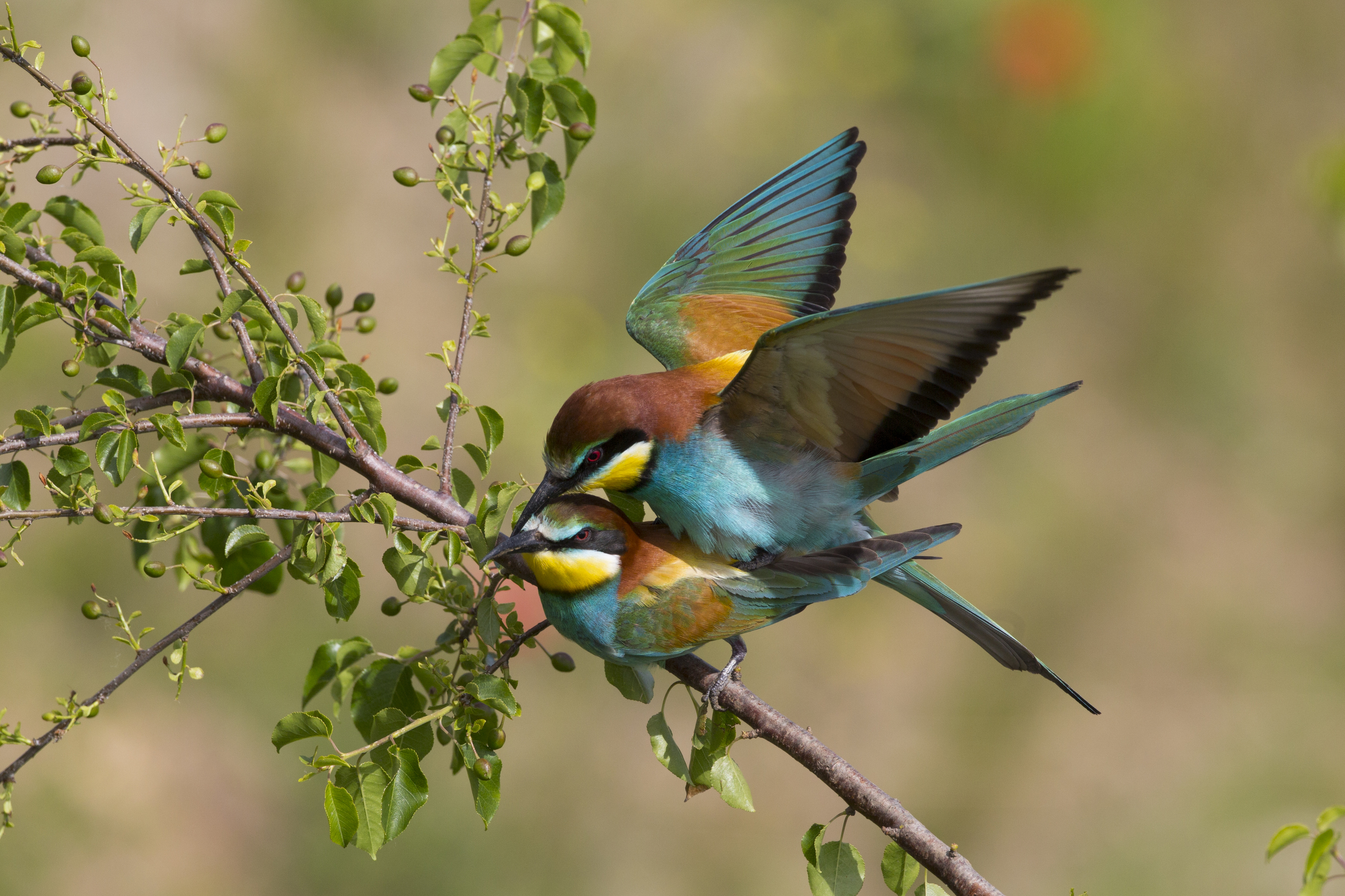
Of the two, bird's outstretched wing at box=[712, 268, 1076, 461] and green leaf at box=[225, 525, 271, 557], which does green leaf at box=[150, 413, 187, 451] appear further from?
bird's outstretched wing at box=[712, 268, 1076, 461]

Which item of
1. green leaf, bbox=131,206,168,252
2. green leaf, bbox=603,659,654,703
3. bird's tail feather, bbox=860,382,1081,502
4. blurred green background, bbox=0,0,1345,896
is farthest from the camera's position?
blurred green background, bbox=0,0,1345,896

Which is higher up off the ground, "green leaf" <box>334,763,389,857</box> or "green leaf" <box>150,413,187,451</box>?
"green leaf" <box>150,413,187,451</box>

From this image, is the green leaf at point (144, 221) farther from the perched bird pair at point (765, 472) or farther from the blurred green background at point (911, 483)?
the blurred green background at point (911, 483)

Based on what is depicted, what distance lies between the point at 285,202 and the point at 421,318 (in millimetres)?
827

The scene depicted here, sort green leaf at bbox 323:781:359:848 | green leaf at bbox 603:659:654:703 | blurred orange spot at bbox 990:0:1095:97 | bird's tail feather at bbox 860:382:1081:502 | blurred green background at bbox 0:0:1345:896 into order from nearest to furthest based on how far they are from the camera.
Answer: green leaf at bbox 323:781:359:848 → bird's tail feather at bbox 860:382:1081:502 → green leaf at bbox 603:659:654:703 → blurred green background at bbox 0:0:1345:896 → blurred orange spot at bbox 990:0:1095:97

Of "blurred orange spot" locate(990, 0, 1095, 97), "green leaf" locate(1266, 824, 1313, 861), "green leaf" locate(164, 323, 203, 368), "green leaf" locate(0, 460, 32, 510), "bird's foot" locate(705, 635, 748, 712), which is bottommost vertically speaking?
"green leaf" locate(1266, 824, 1313, 861)

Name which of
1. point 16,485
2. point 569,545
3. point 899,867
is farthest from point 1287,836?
point 16,485

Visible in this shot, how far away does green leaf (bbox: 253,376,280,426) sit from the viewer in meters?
1.68

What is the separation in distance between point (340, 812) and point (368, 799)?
69 millimetres

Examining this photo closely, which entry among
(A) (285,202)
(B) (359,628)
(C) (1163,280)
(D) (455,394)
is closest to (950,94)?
(C) (1163,280)

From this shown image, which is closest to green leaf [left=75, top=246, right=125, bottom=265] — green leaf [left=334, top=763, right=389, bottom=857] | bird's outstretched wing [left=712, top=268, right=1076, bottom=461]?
green leaf [left=334, top=763, right=389, bottom=857]

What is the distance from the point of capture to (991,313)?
5.71 ft

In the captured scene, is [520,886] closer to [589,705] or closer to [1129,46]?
[589,705]

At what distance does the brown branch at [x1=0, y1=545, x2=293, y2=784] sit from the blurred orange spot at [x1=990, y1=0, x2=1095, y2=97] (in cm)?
583
